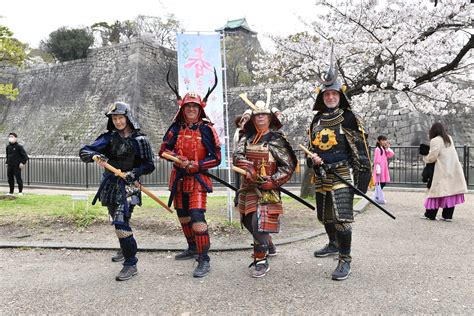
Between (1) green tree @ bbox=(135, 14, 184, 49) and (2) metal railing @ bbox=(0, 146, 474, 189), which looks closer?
(2) metal railing @ bbox=(0, 146, 474, 189)

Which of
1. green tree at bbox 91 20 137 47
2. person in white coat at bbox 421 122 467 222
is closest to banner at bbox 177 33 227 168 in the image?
person in white coat at bbox 421 122 467 222

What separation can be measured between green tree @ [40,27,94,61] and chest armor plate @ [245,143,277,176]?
3134 centimetres

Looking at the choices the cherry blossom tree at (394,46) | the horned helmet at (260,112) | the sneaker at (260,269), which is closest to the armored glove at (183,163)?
the horned helmet at (260,112)

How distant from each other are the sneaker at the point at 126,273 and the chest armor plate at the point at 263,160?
65.2 inches

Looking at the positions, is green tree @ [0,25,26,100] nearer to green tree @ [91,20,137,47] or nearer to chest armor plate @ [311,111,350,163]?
chest armor plate @ [311,111,350,163]

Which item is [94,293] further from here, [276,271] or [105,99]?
[105,99]

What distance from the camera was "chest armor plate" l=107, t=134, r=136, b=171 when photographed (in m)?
4.06

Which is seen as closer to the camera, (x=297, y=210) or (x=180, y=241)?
(x=180, y=241)

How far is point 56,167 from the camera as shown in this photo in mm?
15133

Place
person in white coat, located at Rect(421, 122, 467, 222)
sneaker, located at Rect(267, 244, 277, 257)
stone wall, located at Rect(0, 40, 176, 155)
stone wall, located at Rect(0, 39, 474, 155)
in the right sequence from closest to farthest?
sneaker, located at Rect(267, 244, 277, 257) → person in white coat, located at Rect(421, 122, 467, 222) → stone wall, located at Rect(0, 39, 474, 155) → stone wall, located at Rect(0, 40, 176, 155)

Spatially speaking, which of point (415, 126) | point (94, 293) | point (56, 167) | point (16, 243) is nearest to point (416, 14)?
point (94, 293)

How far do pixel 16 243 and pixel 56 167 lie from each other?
10685 millimetres

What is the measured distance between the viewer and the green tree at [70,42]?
3120 cm

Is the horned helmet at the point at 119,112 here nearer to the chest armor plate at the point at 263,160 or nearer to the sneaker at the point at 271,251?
the chest armor plate at the point at 263,160
